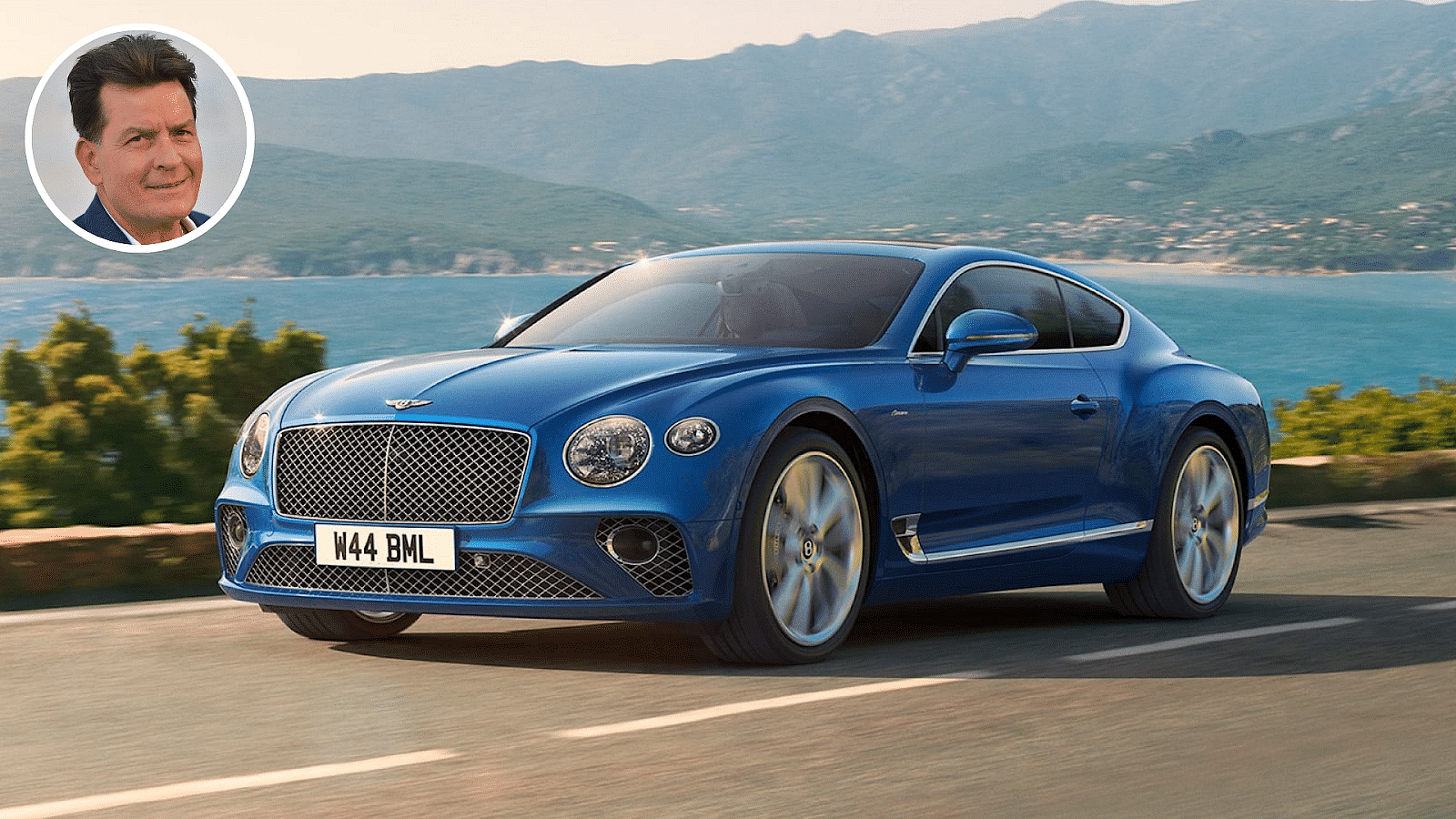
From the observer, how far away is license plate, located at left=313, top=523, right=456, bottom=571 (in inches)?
248

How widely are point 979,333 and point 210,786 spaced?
352 centimetres

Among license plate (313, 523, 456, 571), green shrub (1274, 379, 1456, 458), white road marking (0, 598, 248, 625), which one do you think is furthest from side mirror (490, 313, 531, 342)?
green shrub (1274, 379, 1456, 458)

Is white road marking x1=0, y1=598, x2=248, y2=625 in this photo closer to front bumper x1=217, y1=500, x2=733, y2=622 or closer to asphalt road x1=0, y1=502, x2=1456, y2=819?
asphalt road x1=0, y1=502, x2=1456, y2=819

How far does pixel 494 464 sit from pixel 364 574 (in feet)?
1.84

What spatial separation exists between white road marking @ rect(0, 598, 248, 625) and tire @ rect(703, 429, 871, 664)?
8.38 feet

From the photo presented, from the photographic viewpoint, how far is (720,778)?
5.00 metres

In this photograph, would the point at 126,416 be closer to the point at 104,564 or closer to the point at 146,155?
the point at 146,155

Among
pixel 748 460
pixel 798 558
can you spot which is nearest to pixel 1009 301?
pixel 798 558

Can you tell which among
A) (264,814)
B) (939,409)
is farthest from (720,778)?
(939,409)

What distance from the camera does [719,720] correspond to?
5.75 metres

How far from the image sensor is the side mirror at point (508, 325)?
8086mm

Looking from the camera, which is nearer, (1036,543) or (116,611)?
(1036,543)

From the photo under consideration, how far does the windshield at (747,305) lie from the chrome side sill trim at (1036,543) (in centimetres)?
79

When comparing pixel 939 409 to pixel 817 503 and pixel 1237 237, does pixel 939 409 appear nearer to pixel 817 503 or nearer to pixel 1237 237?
pixel 817 503
